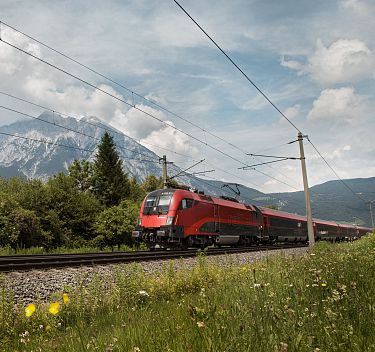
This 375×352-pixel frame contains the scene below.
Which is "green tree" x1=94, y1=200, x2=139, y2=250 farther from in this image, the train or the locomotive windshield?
the locomotive windshield

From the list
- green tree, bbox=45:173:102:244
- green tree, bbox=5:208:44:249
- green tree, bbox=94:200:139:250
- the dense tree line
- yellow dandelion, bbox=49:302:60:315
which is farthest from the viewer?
green tree, bbox=45:173:102:244

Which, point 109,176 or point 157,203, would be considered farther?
point 109,176

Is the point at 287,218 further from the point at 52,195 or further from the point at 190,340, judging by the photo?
the point at 190,340

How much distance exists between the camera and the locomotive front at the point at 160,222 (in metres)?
20.6

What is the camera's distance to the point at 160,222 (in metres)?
21.0

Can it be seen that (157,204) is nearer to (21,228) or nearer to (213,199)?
(213,199)

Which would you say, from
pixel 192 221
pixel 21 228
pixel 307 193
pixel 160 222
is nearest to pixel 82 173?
pixel 21 228

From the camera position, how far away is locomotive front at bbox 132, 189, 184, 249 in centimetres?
2058

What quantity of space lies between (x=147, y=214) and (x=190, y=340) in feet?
65.5

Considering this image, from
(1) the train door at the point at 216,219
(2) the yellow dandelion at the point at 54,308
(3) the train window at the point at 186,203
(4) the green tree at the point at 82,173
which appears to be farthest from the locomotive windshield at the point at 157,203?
(4) the green tree at the point at 82,173

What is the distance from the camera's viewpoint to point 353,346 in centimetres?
217

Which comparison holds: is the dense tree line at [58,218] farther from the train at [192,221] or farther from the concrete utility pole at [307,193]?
the concrete utility pole at [307,193]

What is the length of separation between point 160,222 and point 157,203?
136 cm

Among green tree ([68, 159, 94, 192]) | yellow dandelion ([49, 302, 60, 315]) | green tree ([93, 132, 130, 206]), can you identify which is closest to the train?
yellow dandelion ([49, 302, 60, 315])
